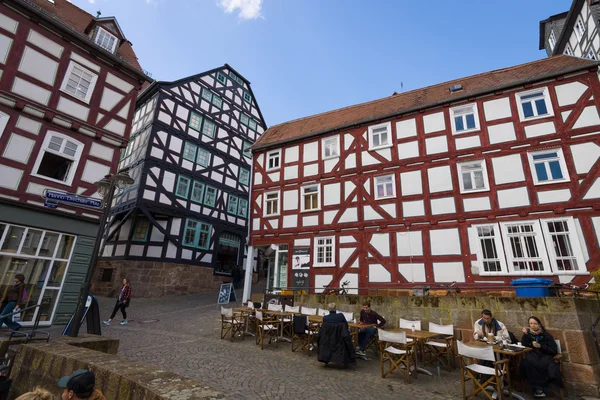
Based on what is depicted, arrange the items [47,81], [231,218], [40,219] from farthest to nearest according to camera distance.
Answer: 1. [231,218]
2. [47,81]
3. [40,219]

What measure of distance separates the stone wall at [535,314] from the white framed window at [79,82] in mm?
13674

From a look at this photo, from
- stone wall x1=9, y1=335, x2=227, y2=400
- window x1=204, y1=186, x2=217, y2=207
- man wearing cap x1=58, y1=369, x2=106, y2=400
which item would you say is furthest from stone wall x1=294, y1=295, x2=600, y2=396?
window x1=204, y1=186, x2=217, y2=207

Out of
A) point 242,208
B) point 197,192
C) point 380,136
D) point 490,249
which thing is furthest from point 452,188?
point 242,208

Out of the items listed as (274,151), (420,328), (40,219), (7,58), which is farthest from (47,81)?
(420,328)

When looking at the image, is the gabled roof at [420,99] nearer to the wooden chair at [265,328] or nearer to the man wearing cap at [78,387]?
the wooden chair at [265,328]

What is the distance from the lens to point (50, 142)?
11.1 metres

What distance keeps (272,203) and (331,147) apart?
4515 millimetres

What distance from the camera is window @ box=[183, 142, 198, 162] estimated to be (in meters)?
21.4

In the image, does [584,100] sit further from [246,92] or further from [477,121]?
[246,92]

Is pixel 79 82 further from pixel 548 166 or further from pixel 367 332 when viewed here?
pixel 548 166

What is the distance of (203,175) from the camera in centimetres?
2220

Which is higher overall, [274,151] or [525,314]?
[274,151]

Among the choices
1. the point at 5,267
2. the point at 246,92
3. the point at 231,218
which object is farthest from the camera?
the point at 246,92

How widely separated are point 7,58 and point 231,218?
1566 centimetres
